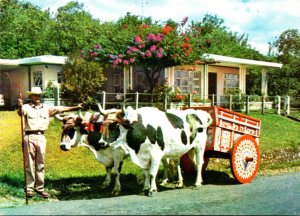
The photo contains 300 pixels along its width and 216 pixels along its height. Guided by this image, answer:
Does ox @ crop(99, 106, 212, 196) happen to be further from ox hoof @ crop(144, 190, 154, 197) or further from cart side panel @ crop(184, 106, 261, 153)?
cart side panel @ crop(184, 106, 261, 153)

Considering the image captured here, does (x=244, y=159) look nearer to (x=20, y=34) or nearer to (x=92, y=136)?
(x=92, y=136)

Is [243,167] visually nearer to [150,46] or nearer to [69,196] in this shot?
[69,196]

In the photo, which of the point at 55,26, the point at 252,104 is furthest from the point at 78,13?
the point at 252,104

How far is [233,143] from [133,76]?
53.2ft

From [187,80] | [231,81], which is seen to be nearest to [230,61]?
[187,80]

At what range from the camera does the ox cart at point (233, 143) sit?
10594 mm

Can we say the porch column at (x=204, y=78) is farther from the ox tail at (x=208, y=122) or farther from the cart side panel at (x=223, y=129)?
the ox tail at (x=208, y=122)

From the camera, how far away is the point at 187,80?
26.9m

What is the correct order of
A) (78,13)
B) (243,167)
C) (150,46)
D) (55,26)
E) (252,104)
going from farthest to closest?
1. (78,13)
2. (55,26)
3. (252,104)
4. (150,46)
5. (243,167)

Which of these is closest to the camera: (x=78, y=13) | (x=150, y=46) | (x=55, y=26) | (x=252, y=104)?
(x=150, y=46)

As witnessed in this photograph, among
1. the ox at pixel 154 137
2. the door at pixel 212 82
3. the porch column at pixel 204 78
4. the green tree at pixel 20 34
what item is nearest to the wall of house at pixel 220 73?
the door at pixel 212 82

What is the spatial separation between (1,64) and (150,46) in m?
10.8

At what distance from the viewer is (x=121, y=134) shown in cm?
945

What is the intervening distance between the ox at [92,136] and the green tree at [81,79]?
11732mm
